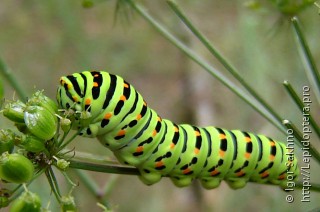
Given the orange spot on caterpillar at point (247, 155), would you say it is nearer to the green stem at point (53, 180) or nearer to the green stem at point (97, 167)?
the green stem at point (97, 167)

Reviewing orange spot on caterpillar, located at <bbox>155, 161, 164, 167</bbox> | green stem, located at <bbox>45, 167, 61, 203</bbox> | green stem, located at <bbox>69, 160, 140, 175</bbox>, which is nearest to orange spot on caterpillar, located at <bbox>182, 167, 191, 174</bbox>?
orange spot on caterpillar, located at <bbox>155, 161, 164, 167</bbox>

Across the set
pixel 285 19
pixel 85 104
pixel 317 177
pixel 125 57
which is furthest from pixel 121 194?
pixel 85 104

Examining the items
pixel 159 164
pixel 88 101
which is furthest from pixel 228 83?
pixel 88 101

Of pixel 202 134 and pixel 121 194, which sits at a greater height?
pixel 121 194

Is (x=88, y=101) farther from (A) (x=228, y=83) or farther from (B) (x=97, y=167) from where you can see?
(A) (x=228, y=83)

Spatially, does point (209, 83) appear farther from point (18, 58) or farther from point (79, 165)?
point (79, 165)

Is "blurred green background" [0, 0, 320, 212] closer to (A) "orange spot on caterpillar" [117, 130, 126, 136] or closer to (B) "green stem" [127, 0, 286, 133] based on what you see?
(B) "green stem" [127, 0, 286, 133]
